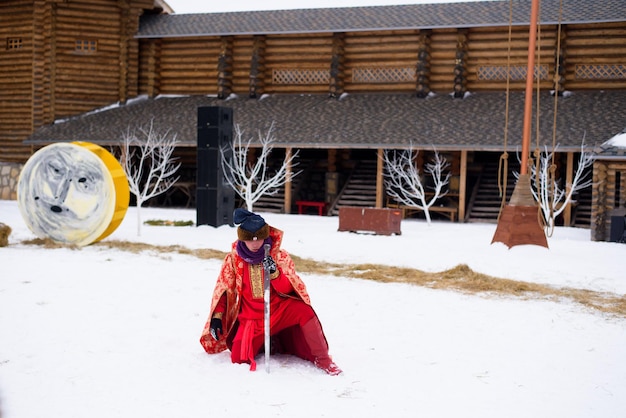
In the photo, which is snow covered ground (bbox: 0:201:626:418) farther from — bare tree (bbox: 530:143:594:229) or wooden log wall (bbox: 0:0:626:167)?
wooden log wall (bbox: 0:0:626:167)

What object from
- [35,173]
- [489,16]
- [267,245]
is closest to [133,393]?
[267,245]

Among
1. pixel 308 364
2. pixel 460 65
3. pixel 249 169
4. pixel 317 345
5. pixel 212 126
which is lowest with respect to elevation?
pixel 308 364

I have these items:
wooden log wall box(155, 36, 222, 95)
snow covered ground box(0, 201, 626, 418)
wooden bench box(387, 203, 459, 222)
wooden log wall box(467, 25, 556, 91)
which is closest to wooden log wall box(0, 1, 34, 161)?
wooden log wall box(155, 36, 222, 95)

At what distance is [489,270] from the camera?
1030cm

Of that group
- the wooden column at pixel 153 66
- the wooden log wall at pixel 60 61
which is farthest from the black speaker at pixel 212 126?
the wooden log wall at pixel 60 61

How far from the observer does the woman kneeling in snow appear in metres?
5.14

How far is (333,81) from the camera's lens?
73.8 ft

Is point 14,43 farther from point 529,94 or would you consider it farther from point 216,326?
point 216,326

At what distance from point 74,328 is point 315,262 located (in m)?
4.98

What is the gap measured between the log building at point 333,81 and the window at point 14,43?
5 cm

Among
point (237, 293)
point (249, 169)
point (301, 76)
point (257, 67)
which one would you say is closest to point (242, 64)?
point (257, 67)

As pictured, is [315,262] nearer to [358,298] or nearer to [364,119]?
[358,298]

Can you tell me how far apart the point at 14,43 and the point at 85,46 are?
2.43 metres

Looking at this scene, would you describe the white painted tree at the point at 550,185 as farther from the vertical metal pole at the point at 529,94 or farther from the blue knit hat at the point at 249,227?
the blue knit hat at the point at 249,227
